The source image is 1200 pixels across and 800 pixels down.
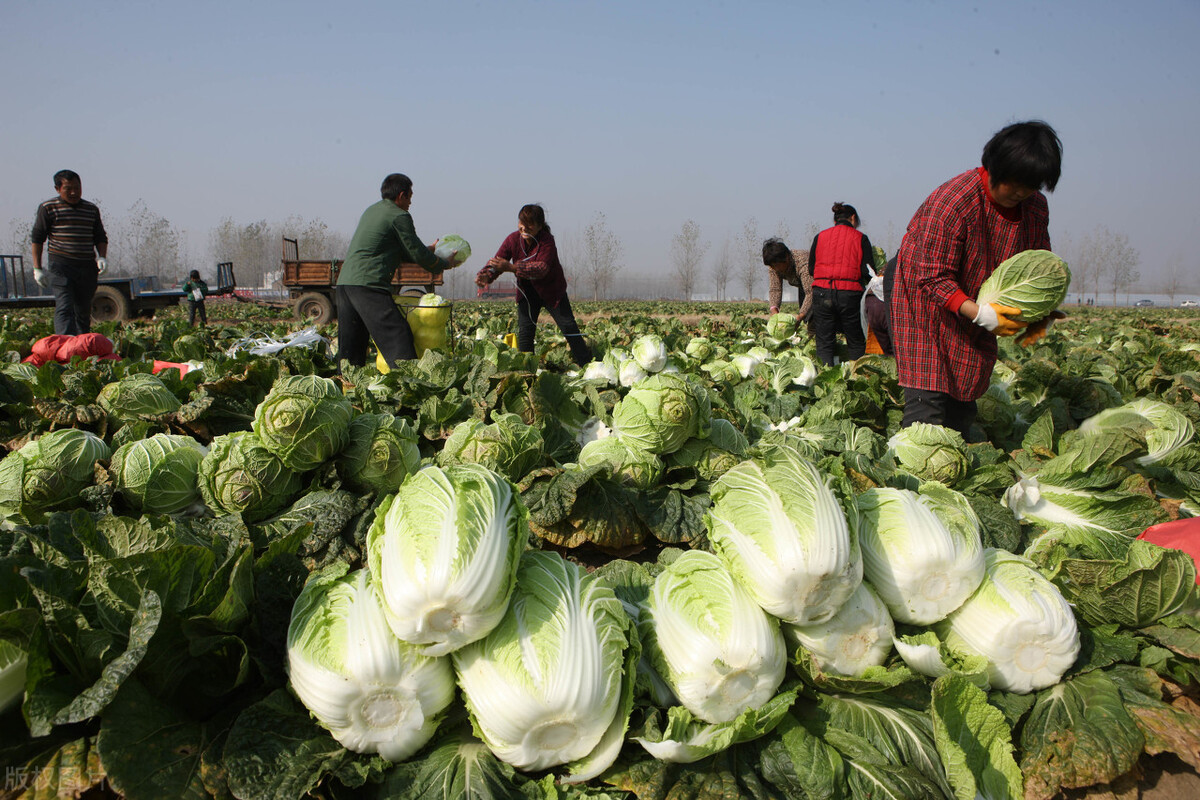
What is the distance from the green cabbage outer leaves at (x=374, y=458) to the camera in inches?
134

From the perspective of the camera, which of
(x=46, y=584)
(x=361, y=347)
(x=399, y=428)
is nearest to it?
(x=46, y=584)

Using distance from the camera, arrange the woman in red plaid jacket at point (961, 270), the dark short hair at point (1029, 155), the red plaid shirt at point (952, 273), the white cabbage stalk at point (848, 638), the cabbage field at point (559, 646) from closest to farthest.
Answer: the cabbage field at point (559, 646) → the white cabbage stalk at point (848, 638) → the dark short hair at point (1029, 155) → the woman in red plaid jacket at point (961, 270) → the red plaid shirt at point (952, 273)

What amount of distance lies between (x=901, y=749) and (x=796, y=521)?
838mm

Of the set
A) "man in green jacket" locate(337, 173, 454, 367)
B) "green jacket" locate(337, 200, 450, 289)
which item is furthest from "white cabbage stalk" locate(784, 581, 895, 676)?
"green jacket" locate(337, 200, 450, 289)

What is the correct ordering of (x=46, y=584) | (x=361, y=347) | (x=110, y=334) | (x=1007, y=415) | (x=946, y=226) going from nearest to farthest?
(x=46, y=584)
(x=946, y=226)
(x=1007, y=415)
(x=361, y=347)
(x=110, y=334)

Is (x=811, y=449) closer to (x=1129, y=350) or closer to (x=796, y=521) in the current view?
(x=796, y=521)

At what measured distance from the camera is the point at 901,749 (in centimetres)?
215

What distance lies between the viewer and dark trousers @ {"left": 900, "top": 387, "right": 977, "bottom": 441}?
14.8ft

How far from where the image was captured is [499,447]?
353 centimetres

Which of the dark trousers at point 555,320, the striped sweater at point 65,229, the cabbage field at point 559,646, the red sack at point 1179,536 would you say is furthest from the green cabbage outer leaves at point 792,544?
the striped sweater at point 65,229

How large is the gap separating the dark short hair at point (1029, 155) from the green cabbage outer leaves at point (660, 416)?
232 cm

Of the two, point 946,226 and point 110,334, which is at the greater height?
point 946,226

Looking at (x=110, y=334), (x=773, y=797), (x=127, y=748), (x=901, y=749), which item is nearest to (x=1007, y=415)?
(x=901, y=749)

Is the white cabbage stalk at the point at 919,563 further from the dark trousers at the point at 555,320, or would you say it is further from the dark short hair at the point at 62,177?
the dark short hair at the point at 62,177
